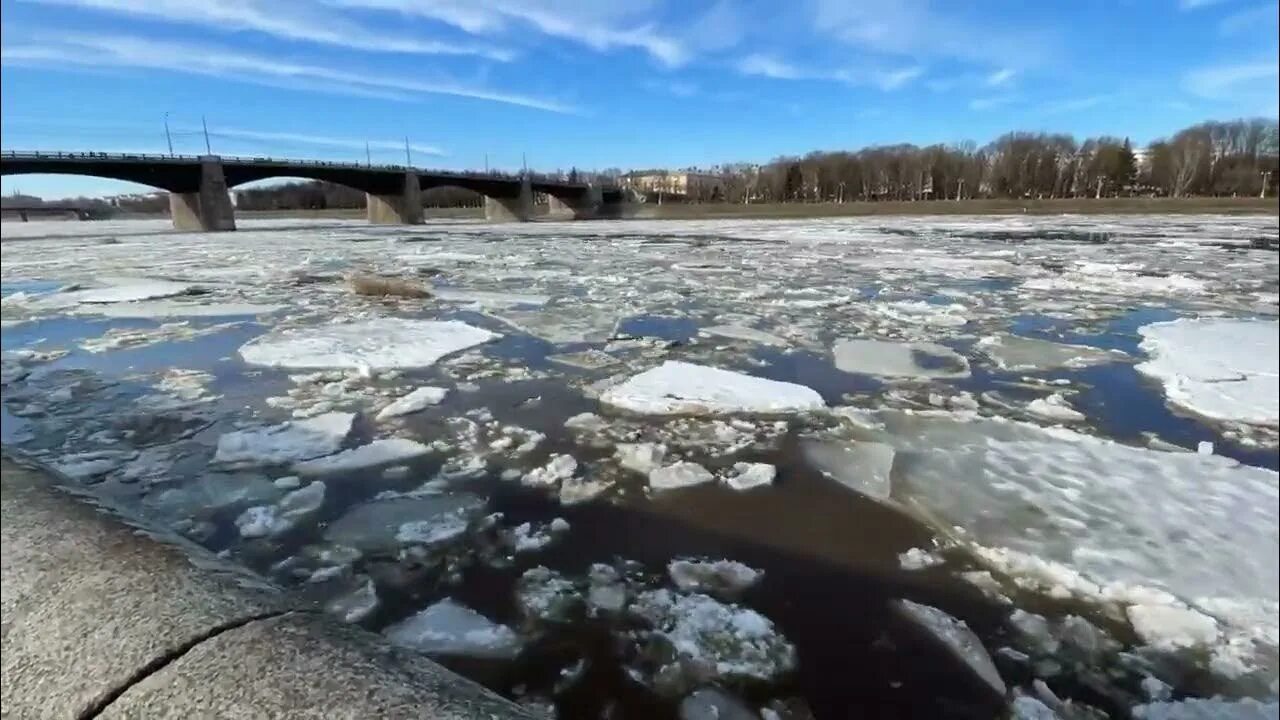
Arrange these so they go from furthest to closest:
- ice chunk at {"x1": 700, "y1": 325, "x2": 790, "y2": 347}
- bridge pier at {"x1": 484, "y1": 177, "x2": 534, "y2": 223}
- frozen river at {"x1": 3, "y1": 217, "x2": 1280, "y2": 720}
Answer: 1. bridge pier at {"x1": 484, "y1": 177, "x2": 534, "y2": 223}
2. ice chunk at {"x1": 700, "y1": 325, "x2": 790, "y2": 347}
3. frozen river at {"x1": 3, "y1": 217, "x2": 1280, "y2": 720}

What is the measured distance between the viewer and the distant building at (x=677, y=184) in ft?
308

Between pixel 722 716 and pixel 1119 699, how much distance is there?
1.10m

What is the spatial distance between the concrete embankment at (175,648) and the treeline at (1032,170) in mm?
49449

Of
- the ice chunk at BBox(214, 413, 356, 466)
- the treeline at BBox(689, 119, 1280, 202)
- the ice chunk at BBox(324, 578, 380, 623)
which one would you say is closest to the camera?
the ice chunk at BBox(324, 578, 380, 623)

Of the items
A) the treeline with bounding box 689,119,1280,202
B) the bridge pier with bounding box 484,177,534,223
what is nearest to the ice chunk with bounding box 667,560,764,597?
the treeline with bounding box 689,119,1280,202

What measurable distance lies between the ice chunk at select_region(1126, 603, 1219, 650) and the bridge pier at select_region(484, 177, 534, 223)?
55.2 metres

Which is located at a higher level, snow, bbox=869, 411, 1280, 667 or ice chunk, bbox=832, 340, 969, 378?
ice chunk, bbox=832, 340, 969, 378

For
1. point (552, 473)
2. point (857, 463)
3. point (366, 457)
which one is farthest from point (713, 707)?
point (366, 457)

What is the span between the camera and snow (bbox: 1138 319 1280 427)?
4.34 m

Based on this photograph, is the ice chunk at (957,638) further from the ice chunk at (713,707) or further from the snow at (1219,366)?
the snow at (1219,366)

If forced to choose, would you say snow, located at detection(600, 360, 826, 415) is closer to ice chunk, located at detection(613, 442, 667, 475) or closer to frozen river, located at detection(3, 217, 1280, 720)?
frozen river, located at detection(3, 217, 1280, 720)

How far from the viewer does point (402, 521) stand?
289 cm

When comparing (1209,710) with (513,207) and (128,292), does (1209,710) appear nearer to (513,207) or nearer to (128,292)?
(128,292)

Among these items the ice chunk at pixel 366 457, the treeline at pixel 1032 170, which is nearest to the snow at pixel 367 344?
the ice chunk at pixel 366 457
